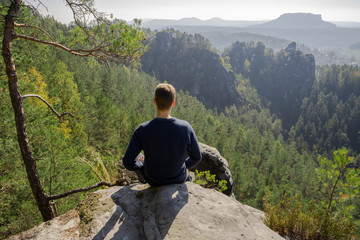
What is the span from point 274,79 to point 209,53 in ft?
204

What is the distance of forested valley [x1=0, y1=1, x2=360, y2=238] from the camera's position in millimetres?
7137

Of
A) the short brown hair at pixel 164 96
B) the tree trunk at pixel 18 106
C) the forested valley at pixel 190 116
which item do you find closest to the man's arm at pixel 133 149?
the short brown hair at pixel 164 96

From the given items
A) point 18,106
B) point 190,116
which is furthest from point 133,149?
point 190,116

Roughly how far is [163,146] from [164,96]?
2.19 ft

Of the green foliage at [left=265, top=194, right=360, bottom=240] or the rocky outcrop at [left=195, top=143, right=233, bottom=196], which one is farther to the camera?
the rocky outcrop at [left=195, top=143, right=233, bottom=196]

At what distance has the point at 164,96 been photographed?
3.00 metres

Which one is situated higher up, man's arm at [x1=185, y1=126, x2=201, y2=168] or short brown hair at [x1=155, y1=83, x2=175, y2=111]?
short brown hair at [x1=155, y1=83, x2=175, y2=111]

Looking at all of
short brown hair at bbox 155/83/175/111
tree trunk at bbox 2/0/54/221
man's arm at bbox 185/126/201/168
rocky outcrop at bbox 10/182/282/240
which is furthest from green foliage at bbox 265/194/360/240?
tree trunk at bbox 2/0/54/221

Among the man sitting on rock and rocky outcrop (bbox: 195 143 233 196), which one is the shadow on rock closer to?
the man sitting on rock

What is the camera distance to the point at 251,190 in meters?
40.6

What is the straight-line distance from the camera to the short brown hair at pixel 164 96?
2971mm

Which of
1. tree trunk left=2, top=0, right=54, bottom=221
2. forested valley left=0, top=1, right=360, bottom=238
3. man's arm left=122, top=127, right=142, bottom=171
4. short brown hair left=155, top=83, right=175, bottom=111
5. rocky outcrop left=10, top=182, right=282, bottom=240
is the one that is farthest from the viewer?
forested valley left=0, top=1, right=360, bottom=238

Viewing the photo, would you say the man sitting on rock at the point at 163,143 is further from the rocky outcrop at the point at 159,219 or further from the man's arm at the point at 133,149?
the rocky outcrop at the point at 159,219

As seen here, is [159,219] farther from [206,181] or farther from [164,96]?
[206,181]
